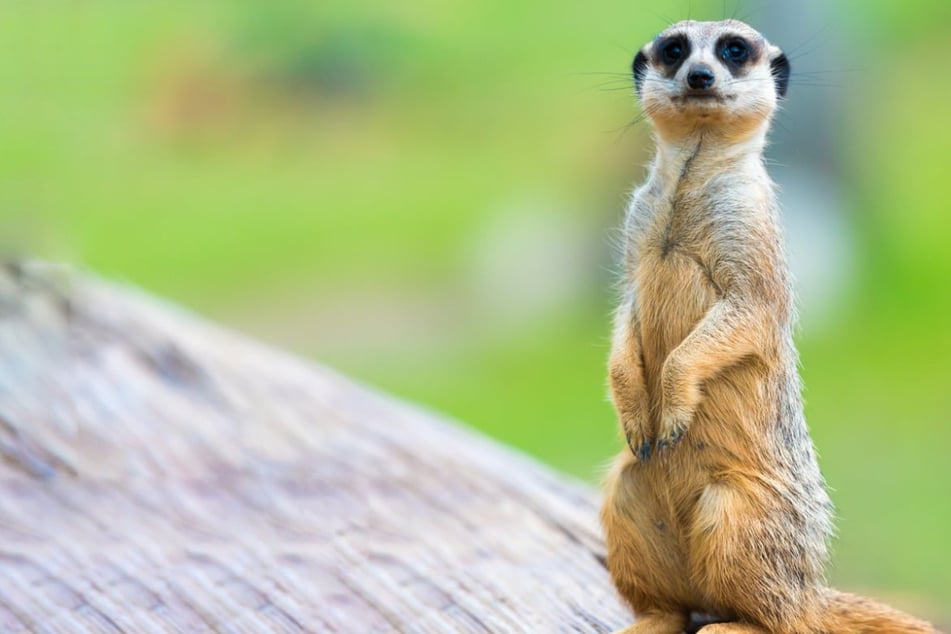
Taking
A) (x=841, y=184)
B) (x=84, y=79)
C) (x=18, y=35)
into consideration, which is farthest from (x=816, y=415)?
(x=84, y=79)

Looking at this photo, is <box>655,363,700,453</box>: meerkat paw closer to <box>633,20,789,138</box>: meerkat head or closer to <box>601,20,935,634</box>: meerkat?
<box>601,20,935,634</box>: meerkat

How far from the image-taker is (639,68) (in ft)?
9.48

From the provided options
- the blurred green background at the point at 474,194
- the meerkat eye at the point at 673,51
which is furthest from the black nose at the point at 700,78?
the blurred green background at the point at 474,194

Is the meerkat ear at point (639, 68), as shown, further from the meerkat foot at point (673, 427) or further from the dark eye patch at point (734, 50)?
the meerkat foot at point (673, 427)

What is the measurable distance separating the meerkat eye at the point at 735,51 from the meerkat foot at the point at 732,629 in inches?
42.1

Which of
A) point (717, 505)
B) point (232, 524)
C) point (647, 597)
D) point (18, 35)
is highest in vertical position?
point (18, 35)

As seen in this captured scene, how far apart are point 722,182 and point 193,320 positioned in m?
2.85

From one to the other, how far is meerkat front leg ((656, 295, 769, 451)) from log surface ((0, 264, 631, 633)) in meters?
0.59

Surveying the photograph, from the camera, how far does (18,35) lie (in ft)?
18.5

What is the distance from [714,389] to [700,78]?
23.0 inches

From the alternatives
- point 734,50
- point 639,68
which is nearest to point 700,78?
point 734,50

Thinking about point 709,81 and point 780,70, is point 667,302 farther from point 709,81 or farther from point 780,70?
point 780,70

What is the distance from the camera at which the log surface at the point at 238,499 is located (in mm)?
2980

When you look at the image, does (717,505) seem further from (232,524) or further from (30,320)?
(30,320)
